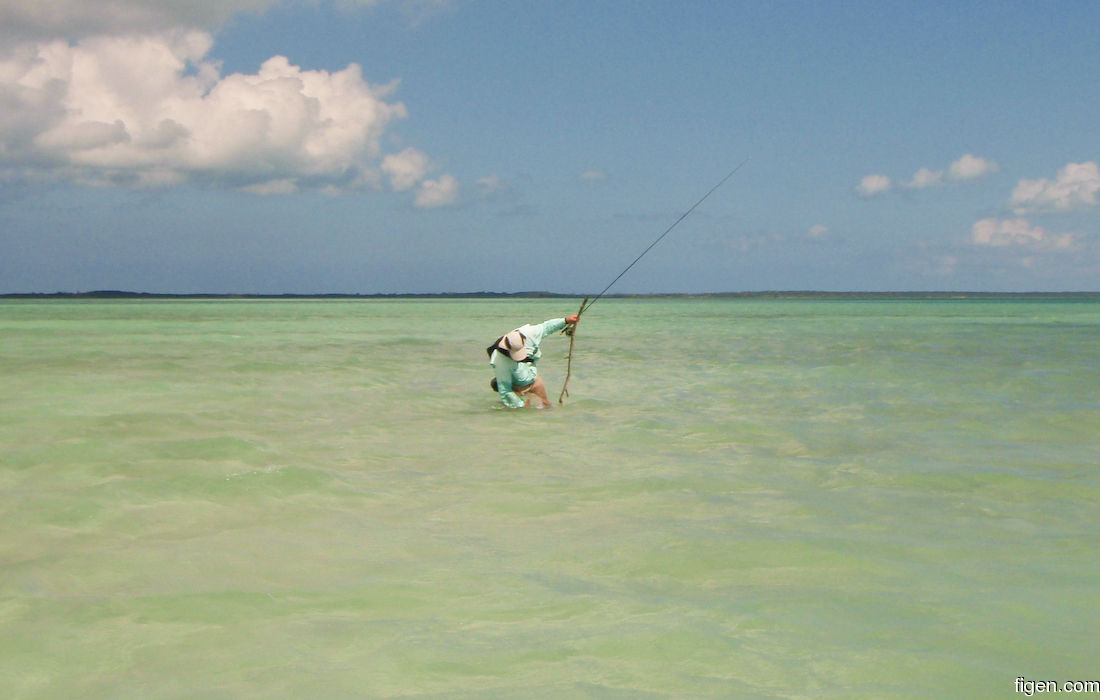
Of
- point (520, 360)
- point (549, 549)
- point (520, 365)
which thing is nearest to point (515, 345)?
point (520, 360)

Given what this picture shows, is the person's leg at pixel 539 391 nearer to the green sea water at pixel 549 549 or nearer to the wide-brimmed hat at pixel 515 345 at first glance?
the green sea water at pixel 549 549

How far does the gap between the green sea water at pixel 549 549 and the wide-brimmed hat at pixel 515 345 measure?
75 cm

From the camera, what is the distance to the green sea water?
3.35 meters

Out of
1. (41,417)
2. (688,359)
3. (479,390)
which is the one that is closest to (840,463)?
(479,390)

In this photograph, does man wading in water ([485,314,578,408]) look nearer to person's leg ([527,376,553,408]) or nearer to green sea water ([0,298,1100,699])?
person's leg ([527,376,553,408])

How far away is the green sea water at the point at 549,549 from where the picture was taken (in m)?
3.35

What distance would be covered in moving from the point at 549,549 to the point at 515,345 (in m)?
5.55

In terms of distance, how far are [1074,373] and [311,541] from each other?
45.6 ft

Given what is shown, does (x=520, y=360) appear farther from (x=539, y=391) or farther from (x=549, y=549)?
(x=549, y=549)

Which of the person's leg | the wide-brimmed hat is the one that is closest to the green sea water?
the person's leg

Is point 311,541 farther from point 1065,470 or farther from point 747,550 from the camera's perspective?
point 1065,470

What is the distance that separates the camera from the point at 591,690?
124 inches

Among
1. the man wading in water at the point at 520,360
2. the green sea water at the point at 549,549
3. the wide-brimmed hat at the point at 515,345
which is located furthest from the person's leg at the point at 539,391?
the wide-brimmed hat at the point at 515,345

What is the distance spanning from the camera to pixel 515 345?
405 inches
